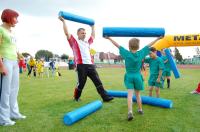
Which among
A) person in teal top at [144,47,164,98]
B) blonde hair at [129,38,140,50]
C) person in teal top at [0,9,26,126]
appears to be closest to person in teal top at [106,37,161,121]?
blonde hair at [129,38,140,50]

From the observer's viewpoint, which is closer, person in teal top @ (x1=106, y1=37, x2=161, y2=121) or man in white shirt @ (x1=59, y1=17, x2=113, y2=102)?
person in teal top @ (x1=106, y1=37, x2=161, y2=121)

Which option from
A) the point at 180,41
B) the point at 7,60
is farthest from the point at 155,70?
the point at 7,60

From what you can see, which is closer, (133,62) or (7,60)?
(7,60)

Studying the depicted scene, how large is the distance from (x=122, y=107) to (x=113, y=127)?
1.98 metres

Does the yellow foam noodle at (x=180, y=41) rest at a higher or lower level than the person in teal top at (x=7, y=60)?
higher

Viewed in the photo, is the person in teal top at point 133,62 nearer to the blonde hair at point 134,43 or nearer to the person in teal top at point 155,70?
the blonde hair at point 134,43

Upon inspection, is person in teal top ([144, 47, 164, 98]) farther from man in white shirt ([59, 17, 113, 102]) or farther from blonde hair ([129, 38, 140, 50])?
blonde hair ([129, 38, 140, 50])

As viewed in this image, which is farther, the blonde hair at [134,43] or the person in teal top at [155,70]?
the person in teal top at [155,70]

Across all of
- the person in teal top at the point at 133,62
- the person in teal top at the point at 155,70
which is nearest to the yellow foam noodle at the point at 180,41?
the person in teal top at the point at 155,70

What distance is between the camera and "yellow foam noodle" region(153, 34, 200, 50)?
10.5 meters

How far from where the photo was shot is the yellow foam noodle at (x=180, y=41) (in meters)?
10.5

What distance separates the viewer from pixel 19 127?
18.0 feet

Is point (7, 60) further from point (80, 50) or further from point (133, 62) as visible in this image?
point (80, 50)

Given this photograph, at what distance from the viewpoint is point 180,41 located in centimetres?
1070
